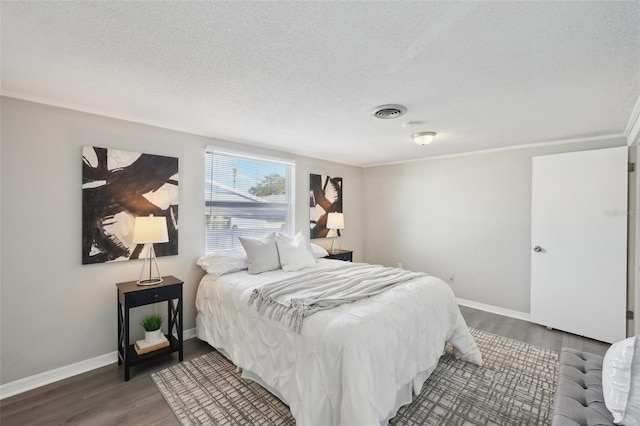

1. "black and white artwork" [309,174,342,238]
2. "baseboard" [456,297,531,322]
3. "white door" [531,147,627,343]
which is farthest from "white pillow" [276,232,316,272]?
"white door" [531,147,627,343]

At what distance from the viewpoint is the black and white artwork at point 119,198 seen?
2.54 metres

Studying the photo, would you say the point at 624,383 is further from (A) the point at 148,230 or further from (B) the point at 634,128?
(A) the point at 148,230

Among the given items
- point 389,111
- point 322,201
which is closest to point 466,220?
point 322,201

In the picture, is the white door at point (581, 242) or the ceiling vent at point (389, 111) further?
the white door at point (581, 242)

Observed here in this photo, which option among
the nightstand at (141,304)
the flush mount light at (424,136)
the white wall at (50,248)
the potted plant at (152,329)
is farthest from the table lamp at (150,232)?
the flush mount light at (424,136)

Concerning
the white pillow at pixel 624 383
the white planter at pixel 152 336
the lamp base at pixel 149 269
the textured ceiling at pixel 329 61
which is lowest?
the white planter at pixel 152 336

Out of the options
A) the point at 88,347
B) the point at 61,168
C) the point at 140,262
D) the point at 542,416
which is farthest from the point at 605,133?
the point at 88,347

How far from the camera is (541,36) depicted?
1422 mm

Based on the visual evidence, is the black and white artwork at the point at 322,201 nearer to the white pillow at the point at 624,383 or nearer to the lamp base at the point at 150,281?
the lamp base at the point at 150,281

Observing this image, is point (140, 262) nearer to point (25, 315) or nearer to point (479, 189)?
point (25, 315)

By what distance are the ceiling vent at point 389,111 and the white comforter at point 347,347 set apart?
1.53m

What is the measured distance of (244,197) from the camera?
3.78 meters

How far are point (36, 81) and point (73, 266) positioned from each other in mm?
1503

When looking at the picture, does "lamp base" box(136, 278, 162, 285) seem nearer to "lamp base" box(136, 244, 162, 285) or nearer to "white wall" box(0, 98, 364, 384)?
"lamp base" box(136, 244, 162, 285)
